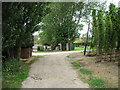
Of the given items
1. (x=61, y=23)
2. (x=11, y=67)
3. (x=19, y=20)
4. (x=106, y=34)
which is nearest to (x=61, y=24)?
(x=61, y=23)

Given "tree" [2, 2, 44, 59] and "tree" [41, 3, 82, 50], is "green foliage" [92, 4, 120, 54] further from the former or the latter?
"tree" [41, 3, 82, 50]

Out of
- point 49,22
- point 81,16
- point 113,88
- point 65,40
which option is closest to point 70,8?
point 81,16

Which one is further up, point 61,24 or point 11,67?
point 61,24

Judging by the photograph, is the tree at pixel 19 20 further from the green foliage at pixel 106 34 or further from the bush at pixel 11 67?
the green foliage at pixel 106 34

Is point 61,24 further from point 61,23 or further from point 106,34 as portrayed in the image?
point 106,34

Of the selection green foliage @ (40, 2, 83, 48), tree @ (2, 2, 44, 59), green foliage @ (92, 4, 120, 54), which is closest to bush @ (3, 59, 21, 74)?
tree @ (2, 2, 44, 59)

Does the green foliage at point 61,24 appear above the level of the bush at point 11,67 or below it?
above

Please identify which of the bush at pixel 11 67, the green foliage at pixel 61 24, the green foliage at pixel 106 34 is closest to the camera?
the bush at pixel 11 67

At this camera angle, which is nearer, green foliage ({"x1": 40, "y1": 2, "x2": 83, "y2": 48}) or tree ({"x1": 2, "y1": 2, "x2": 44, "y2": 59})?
tree ({"x1": 2, "y1": 2, "x2": 44, "y2": 59})

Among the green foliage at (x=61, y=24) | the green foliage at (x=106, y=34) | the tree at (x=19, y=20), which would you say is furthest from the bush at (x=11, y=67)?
the green foliage at (x=61, y=24)

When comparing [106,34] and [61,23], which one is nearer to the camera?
[106,34]

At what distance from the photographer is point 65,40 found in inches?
947

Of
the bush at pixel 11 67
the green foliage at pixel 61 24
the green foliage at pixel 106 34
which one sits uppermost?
the green foliage at pixel 61 24

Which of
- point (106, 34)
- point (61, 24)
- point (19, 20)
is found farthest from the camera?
point (61, 24)
